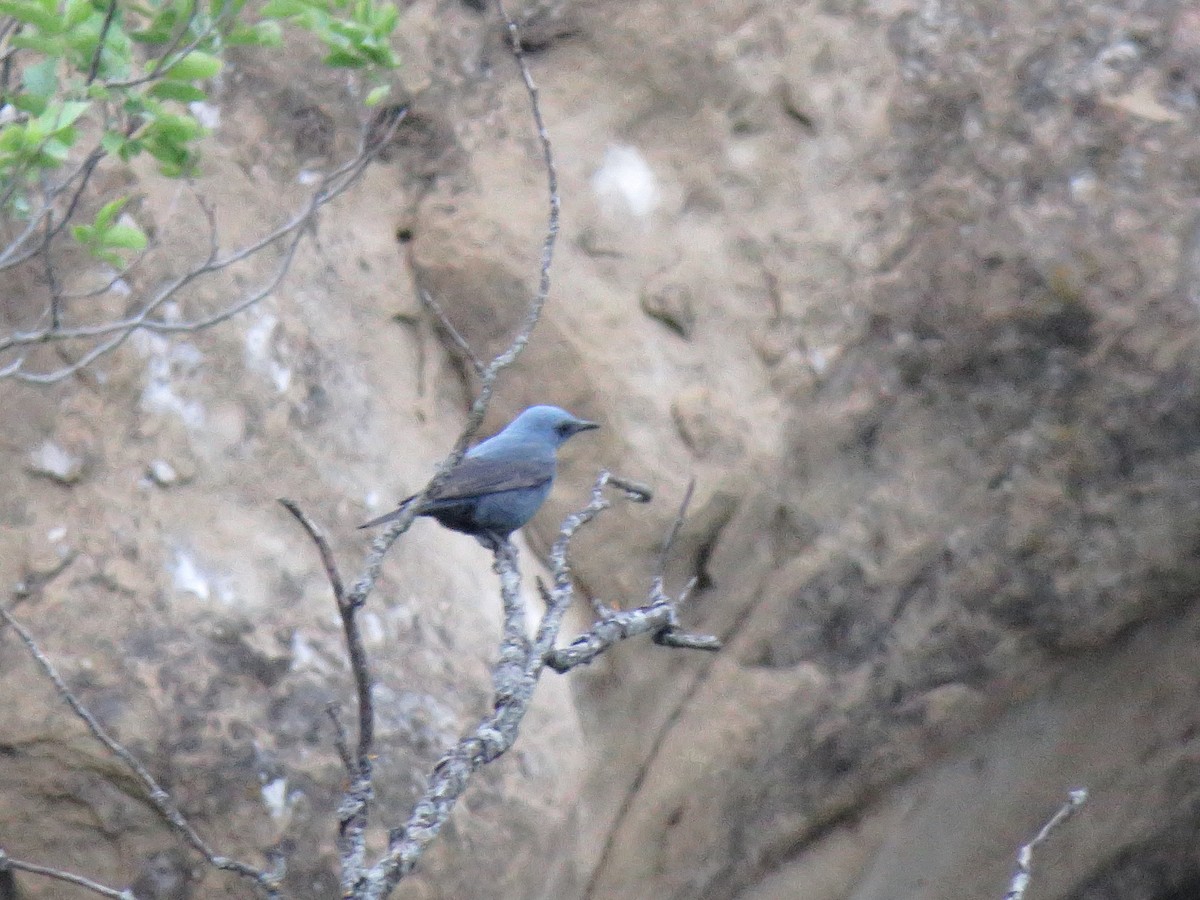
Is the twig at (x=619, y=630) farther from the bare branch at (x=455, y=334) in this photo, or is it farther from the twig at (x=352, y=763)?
the twig at (x=352, y=763)

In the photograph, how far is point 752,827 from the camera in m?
5.58

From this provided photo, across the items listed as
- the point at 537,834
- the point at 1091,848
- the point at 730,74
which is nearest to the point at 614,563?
the point at 537,834

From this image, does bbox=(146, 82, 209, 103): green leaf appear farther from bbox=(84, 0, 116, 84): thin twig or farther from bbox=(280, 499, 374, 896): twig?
bbox=(280, 499, 374, 896): twig

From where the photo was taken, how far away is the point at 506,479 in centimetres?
471

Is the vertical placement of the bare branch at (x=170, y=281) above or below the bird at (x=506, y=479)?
above

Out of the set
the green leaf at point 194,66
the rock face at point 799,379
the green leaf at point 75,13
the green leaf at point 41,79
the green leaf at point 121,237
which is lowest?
the rock face at point 799,379

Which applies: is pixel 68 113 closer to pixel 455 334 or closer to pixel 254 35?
pixel 254 35

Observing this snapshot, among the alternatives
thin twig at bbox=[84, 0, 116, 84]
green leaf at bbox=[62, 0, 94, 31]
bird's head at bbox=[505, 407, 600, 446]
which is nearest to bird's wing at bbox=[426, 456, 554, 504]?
bird's head at bbox=[505, 407, 600, 446]

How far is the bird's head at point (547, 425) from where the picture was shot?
4945mm

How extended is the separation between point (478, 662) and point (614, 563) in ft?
2.10

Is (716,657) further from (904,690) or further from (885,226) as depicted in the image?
(885,226)

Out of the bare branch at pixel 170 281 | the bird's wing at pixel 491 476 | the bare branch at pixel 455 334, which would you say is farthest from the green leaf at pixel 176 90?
the bird's wing at pixel 491 476

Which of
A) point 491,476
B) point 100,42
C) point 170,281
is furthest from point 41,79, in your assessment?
point 491,476

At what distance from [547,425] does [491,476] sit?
1.25 feet
